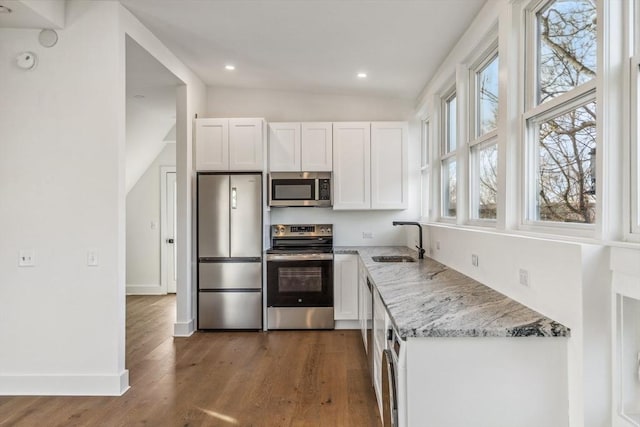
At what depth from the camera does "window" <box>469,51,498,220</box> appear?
270 cm

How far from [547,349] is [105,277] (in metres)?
2.77

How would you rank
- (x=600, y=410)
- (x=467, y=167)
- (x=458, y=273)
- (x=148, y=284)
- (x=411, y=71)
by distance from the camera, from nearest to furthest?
1. (x=600, y=410)
2. (x=458, y=273)
3. (x=467, y=167)
4. (x=411, y=71)
5. (x=148, y=284)

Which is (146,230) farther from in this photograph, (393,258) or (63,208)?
(393,258)

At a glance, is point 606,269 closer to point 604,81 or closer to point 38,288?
point 604,81

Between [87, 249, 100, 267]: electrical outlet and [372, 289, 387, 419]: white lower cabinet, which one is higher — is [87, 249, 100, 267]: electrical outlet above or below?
above

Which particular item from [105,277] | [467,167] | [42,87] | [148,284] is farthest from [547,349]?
[148,284]

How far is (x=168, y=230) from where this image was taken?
20.8ft

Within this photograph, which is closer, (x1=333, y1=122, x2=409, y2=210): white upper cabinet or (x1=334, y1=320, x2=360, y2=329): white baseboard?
(x1=334, y1=320, x2=360, y2=329): white baseboard

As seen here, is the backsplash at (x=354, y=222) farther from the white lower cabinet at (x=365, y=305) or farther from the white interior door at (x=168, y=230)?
the white interior door at (x=168, y=230)

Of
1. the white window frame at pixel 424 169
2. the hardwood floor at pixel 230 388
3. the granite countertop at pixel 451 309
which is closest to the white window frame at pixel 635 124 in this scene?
the granite countertop at pixel 451 309

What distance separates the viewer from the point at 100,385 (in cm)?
282

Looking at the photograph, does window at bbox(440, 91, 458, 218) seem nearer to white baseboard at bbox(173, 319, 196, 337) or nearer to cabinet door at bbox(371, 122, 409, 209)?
cabinet door at bbox(371, 122, 409, 209)

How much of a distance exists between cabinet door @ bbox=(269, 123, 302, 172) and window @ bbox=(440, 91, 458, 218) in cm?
161

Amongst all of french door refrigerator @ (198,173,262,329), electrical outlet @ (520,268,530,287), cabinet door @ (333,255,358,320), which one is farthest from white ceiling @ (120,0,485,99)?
cabinet door @ (333,255,358,320)
